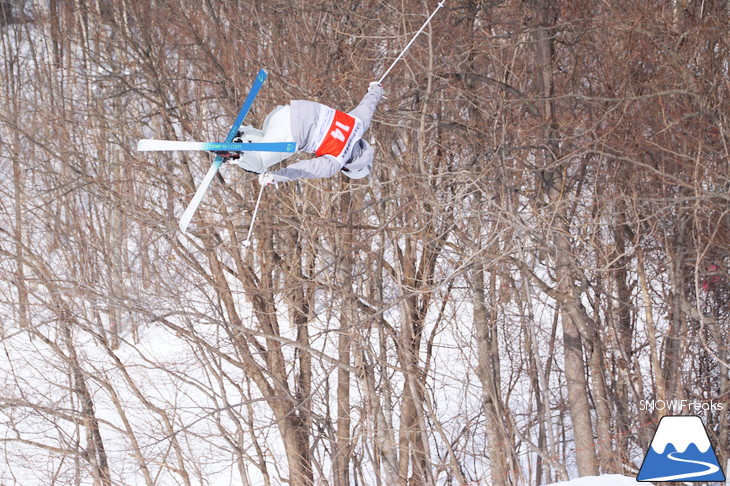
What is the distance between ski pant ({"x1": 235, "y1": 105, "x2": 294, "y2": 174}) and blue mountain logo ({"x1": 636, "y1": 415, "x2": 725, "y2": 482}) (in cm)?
348

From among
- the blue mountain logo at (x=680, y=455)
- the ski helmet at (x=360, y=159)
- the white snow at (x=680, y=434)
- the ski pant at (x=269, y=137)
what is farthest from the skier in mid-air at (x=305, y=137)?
the white snow at (x=680, y=434)

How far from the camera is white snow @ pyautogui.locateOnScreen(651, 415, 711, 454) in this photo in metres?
6.20

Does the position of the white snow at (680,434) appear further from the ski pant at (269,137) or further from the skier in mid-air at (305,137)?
the ski pant at (269,137)

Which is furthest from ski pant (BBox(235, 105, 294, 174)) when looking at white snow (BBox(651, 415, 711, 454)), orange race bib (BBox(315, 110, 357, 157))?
white snow (BBox(651, 415, 711, 454))

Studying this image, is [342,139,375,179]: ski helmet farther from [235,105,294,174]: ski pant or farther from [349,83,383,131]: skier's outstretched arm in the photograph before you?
[235,105,294,174]: ski pant

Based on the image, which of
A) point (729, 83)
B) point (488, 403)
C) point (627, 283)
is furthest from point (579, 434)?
point (729, 83)

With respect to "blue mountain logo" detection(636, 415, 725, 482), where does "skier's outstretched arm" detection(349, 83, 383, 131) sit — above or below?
above

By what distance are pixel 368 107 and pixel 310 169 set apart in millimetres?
658

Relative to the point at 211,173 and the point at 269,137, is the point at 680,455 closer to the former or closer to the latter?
the point at 269,137

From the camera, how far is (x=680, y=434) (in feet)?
22.2

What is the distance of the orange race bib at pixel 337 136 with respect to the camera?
4.29m

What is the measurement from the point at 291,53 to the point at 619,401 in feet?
22.1

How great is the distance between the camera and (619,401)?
35.6 ft

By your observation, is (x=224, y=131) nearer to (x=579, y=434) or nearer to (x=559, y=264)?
(x=559, y=264)
